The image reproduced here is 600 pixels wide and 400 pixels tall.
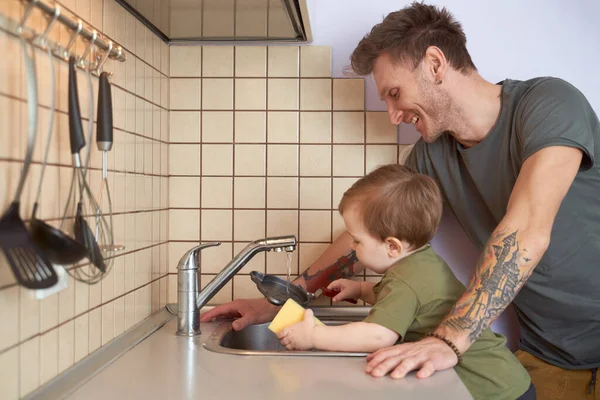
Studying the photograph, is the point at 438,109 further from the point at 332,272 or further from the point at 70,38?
the point at 70,38

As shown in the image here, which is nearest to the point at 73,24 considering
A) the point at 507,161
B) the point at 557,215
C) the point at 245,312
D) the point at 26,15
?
the point at 26,15

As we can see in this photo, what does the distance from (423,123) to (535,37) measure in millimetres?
597

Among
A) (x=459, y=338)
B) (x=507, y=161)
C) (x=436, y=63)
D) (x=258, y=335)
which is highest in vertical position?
(x=436, y=63)

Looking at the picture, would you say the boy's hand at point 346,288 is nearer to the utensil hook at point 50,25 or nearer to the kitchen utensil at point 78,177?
the kitchen utensil at point 78,177

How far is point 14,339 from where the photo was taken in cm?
92

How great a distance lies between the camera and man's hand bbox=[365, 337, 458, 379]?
3.63ft

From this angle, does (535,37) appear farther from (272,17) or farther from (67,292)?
(67,292)

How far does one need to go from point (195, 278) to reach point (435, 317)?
569 millimetres

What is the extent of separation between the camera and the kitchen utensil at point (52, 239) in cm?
90

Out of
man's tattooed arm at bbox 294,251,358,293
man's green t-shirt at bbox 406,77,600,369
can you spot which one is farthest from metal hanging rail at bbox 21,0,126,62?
man's green t-shirt at bbox 406,77,600,369

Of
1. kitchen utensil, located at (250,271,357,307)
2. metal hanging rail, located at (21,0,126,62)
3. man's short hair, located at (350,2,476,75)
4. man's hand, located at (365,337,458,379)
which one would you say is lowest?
man's hand, located at (365,337,458,379)

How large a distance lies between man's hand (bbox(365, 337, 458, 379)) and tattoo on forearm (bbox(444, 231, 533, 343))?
65mm

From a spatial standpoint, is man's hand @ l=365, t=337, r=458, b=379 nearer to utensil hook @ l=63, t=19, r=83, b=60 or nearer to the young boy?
the young boy

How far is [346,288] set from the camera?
5.48ft
